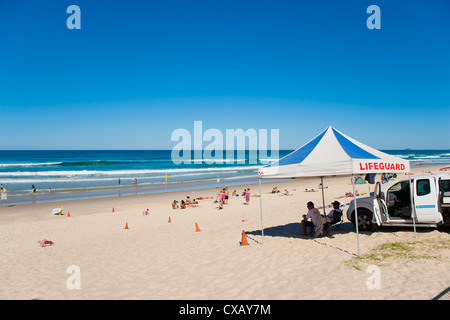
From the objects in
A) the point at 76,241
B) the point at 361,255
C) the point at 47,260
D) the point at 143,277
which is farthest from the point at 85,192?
the point at 361,255

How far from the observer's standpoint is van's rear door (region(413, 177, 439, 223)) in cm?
894

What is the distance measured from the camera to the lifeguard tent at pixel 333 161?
7988 mm


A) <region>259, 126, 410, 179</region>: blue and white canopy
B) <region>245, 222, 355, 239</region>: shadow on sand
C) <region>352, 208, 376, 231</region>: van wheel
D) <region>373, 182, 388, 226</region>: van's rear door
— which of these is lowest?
<region>245, 222, 355, 239</region>: shadow on sand

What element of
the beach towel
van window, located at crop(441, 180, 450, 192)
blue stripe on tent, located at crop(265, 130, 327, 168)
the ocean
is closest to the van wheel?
van window, located at crop(441, 180, 450, 192)

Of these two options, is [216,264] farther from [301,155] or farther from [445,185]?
[445,185]

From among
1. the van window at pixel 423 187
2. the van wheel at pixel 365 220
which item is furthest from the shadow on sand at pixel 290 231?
the van window at pixel 423 187

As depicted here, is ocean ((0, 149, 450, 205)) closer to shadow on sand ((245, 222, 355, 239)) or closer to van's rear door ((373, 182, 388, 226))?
shadow on sand ((245, 222, 355, 239))

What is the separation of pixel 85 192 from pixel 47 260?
960 inches

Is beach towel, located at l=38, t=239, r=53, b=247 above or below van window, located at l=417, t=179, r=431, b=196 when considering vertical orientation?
below

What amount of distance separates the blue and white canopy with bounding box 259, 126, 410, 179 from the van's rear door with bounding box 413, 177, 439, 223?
0.70 metres

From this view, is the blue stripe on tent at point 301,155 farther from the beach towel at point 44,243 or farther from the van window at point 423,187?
the beach towel at point 44,243

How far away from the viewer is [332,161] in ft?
26.6

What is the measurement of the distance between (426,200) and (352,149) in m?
2.78
